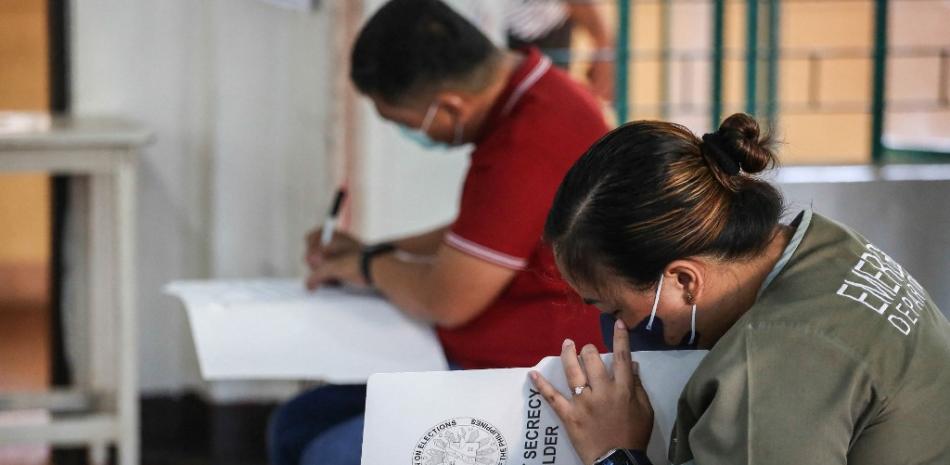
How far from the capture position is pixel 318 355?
5.67ft

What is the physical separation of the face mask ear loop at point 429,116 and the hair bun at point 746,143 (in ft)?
2.54

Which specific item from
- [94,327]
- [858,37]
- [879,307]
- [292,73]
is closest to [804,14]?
[858,37]

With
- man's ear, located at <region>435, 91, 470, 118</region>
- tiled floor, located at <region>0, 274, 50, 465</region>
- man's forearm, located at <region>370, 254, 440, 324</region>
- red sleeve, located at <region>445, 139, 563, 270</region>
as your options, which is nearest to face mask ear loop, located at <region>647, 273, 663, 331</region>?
red sleeve, located at <region>445, 139, 563, 270</region>

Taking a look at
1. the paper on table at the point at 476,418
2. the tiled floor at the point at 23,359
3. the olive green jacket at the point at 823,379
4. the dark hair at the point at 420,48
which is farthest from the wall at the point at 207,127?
the olive green jacket at the point at 823,379

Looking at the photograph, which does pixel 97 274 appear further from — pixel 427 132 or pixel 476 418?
pixel 476 418

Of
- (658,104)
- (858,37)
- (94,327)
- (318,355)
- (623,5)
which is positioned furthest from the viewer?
(858,37)

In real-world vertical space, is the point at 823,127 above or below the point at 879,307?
below

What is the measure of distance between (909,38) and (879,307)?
3922 millimetres

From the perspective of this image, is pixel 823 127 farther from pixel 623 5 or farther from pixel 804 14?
pixel 623 5

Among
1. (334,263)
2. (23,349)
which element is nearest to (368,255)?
(334,263)

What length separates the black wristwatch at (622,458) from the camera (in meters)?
1.10

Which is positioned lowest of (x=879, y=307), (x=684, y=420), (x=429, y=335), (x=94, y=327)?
(x=94, y=327)

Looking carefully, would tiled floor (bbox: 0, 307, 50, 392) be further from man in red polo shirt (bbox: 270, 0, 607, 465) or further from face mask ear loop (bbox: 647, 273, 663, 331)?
face mask ear loop (bbox: 647, 273, 663, 331)

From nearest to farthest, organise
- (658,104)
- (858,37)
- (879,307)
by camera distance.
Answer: (879,307)
(658,104)
(858,37)
